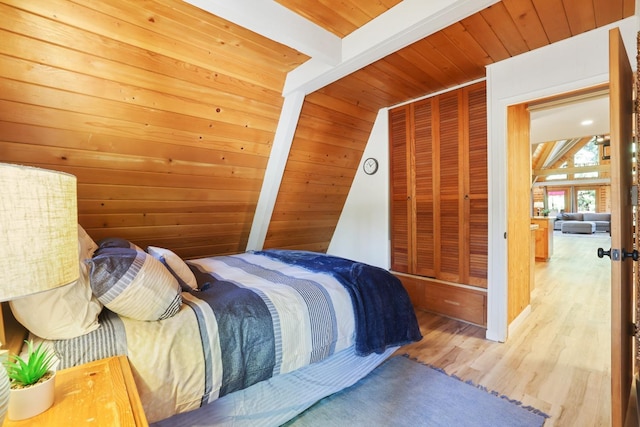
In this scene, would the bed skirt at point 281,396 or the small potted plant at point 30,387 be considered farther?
the bed skirt at point 281,396

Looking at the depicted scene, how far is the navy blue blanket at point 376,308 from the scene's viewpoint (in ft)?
6.05

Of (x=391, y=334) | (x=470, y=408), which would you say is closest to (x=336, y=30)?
(x=391, y=334)

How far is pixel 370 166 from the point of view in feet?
12.1

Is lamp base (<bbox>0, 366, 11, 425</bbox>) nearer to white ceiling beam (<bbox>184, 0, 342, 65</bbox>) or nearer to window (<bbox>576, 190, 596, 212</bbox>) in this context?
white ceiling beam (<bbox>184, 0, 342, 65</bbox>)

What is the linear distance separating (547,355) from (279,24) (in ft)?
9.78

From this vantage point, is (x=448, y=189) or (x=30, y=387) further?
(x=448, y=189)

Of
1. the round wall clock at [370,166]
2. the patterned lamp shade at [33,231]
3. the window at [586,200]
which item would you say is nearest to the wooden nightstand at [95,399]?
the patterned lamp shade at [33,231]

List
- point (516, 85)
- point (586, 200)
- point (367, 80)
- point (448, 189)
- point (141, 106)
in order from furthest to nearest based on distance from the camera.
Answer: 1. point (586, 200)
2. point (448, 189)
3. point (367, 80)
4. point (516, 85)
5. point (141, 106)

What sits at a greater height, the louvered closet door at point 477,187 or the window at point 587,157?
the window at point 587,157

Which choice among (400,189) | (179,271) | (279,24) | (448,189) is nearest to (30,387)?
(179,271)

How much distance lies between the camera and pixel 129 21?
66.9 inches

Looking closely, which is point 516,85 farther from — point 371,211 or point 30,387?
point 30,387

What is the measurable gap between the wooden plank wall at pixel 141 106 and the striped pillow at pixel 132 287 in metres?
1.22

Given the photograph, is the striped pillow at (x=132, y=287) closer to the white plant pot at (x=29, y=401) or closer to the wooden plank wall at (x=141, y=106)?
the white plant pot at (x=29, y=401)
